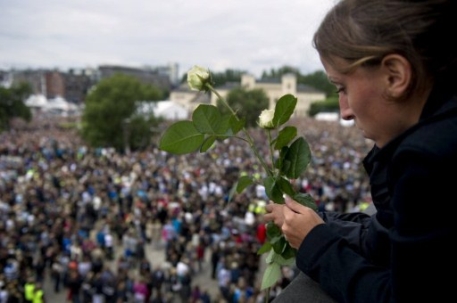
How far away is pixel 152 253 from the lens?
12266mm

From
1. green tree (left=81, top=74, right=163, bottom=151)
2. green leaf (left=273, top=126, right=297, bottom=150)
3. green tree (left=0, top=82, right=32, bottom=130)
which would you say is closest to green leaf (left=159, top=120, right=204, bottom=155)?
green leaf (left=273, top=126, right=297, bottom=150)

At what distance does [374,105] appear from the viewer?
2.81 ft

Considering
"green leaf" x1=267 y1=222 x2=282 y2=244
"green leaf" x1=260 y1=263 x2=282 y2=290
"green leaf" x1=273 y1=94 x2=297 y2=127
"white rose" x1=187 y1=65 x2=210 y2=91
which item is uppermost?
"white rose" x1=187 y1=65 x2=210 y2=91

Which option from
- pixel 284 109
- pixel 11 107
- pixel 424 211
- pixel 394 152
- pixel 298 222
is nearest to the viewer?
pixel 424 211

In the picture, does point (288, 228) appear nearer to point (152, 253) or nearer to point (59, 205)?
point (152, 253)

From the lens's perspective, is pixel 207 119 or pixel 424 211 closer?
pixel 424 211

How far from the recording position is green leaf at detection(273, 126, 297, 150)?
1.15 meters

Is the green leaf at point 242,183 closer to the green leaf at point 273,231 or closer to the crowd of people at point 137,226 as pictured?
the green leaf at point 273,231

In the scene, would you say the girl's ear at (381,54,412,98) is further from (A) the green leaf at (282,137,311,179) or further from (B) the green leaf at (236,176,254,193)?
(B) the green leaf at (236,176,254,193)

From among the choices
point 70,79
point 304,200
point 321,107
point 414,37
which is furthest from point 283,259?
point 70,79

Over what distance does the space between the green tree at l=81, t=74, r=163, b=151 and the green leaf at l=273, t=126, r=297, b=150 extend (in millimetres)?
31546

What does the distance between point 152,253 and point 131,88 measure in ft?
73.9

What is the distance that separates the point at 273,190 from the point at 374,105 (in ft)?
1.26

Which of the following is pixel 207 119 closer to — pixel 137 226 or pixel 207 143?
Answer: pixel 207 143
